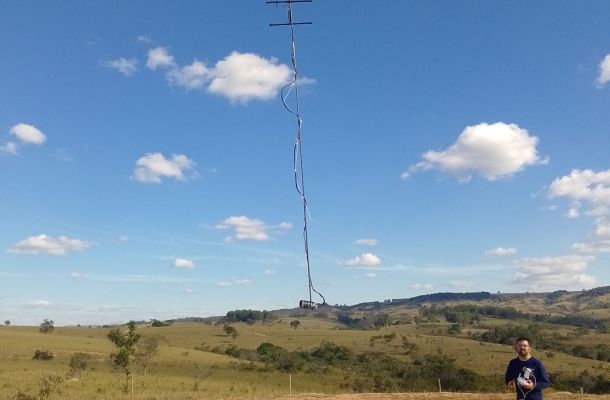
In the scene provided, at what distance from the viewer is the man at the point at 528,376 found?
858cm

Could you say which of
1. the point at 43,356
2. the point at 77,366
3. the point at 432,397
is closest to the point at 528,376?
the point at 432,397

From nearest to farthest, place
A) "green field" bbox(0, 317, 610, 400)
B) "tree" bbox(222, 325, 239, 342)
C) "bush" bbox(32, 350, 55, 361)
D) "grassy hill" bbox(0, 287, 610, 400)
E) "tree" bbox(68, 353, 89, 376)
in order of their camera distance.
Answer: "green field" bbox(0, 317, 610, 400), "grassy hill" bbox(0, 287, 610, 400), "tree" bbox(68, 353, 89, 376), "bush" bbox(32, 350, 55, 361), "tree" bbox(222, 325, 239, 342)

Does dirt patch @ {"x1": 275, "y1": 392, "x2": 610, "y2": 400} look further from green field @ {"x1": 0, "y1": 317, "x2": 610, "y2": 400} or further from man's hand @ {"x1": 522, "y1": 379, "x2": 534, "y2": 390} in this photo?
man's hand @ {"x1": 522, "y1": 379, "x2": 534, "y2": 390}

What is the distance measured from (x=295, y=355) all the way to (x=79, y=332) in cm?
5496

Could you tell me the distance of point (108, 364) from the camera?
59.9 metres

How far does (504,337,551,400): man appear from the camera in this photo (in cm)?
858

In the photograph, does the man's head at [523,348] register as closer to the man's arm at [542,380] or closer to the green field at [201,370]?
the man's arm at [542,380]

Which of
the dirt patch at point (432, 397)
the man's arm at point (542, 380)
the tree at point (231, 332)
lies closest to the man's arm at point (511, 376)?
the man's arm at point (542, 380)

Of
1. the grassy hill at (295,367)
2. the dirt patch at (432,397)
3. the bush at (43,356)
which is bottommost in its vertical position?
the grassy hill at (295,367)

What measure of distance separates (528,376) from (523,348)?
44 cm

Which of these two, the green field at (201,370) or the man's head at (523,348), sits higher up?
the man's head at (523,348)

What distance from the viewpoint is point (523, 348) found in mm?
8625

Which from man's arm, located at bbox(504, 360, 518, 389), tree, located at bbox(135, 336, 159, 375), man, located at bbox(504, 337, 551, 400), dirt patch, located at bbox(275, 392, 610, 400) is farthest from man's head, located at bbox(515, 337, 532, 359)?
tree, located at bbox(135, 336, 159, 375)

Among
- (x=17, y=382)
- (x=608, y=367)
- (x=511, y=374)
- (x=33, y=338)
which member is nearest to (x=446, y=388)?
(x=608, y=367)
